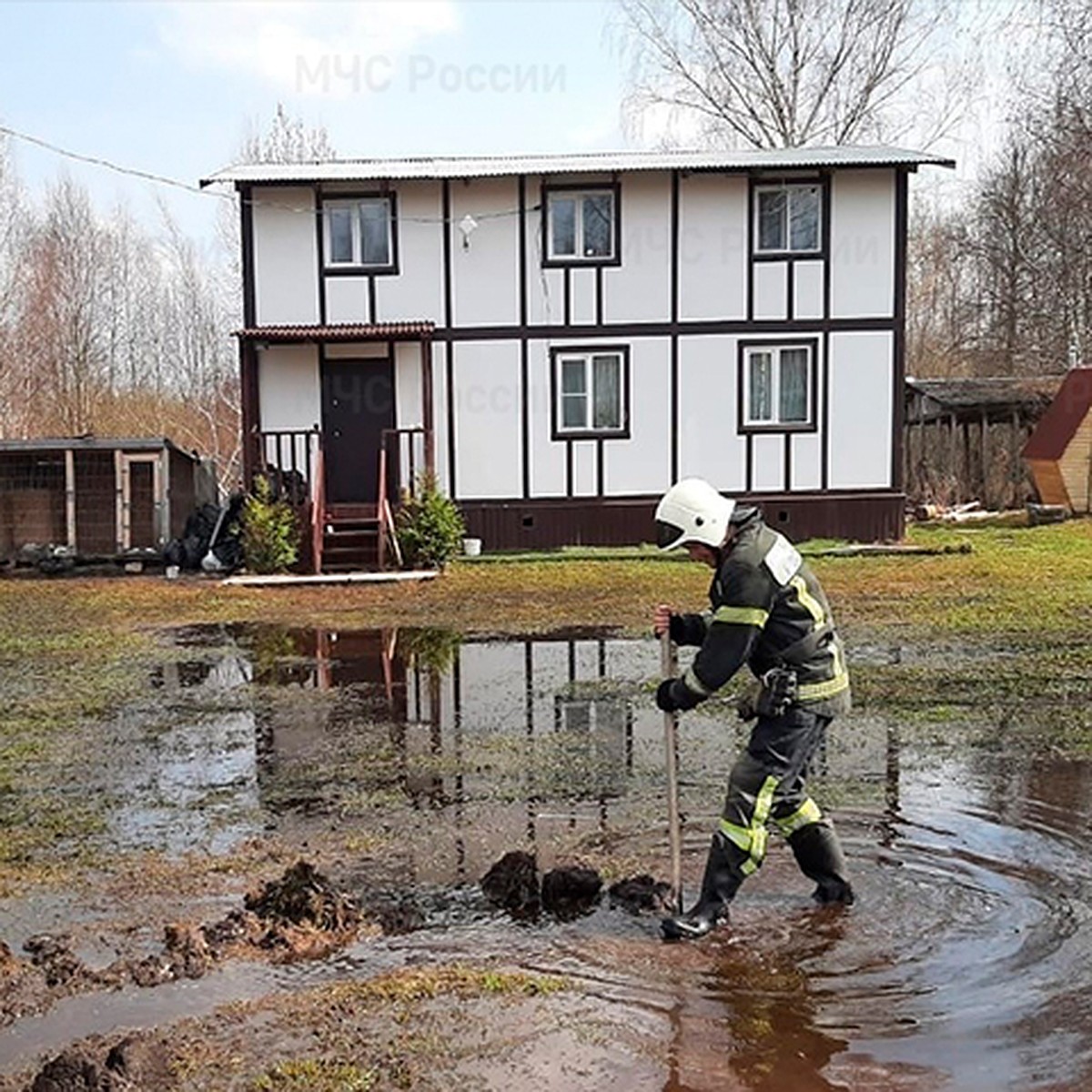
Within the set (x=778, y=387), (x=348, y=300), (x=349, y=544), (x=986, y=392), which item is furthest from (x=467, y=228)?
(x=986, y=392)

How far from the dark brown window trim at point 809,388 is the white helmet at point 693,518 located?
50.6 ft

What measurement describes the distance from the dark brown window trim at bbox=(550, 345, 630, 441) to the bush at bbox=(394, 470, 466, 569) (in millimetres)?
3057

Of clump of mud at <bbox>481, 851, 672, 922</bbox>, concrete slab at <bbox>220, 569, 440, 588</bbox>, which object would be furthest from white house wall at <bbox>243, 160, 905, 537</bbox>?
clump of mud at <bbox>481, 851, 672, 922</bbox>

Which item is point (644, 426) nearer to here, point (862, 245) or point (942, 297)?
point (862, 245)

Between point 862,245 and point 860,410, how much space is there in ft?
8.48

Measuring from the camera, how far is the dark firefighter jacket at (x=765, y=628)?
467 cm

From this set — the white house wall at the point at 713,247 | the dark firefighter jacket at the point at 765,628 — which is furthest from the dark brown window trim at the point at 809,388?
the dark firefighter jacket at the point at 765,628

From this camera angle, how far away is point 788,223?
19.8 meters

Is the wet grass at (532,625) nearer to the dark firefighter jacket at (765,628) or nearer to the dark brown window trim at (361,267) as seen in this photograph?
the dark firefighter jacket at (765,628)

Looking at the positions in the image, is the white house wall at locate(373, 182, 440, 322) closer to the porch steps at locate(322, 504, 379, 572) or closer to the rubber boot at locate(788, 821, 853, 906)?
the porch steps at locate(322, 504, 379, 572)

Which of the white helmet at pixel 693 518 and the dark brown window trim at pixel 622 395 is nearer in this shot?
the white helmet at pixel 693 518

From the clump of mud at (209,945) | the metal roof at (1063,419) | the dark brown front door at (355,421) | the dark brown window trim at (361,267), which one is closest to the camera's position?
the clump of mud at (209,945)

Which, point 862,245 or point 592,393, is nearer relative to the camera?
point 862,245

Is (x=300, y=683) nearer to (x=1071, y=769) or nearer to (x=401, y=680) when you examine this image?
(x=401, y=680)
